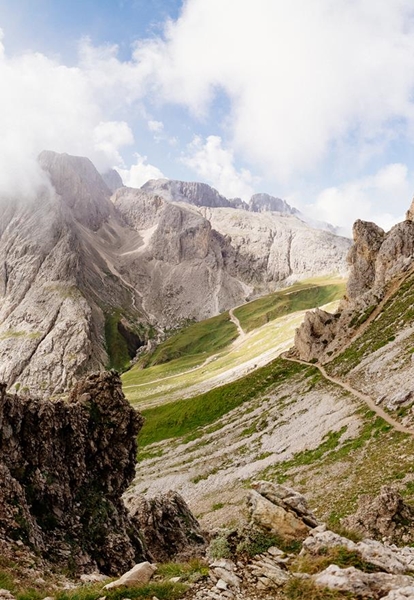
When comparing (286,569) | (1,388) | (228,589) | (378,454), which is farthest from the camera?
(378,454)

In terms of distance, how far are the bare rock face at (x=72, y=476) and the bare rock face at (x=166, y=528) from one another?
352 cm

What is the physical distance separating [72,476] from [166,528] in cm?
938

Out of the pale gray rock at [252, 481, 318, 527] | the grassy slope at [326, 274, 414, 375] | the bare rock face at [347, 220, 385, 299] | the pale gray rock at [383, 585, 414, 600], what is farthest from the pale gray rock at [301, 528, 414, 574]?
the bare rock face at [347, 220, 385, 299]

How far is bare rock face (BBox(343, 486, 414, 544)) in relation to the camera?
19.4 m

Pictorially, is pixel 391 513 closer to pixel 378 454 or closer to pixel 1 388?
pixel 378 454

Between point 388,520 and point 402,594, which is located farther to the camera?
point 388,520

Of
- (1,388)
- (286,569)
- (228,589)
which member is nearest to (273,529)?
(286,569)

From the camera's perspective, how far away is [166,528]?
28453 millimetres

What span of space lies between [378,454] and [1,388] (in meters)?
30.2

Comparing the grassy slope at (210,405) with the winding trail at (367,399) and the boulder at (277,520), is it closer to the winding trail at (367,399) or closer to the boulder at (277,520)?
the winding trail at (367,399)

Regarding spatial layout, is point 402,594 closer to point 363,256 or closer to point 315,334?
point 315,334

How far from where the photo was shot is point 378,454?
112 ft

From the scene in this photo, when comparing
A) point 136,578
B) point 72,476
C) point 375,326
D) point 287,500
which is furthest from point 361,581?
point 375,326

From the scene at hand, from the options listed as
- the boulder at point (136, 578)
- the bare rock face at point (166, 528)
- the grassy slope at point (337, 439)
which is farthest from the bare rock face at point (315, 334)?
the boulder at point (136, 578)
